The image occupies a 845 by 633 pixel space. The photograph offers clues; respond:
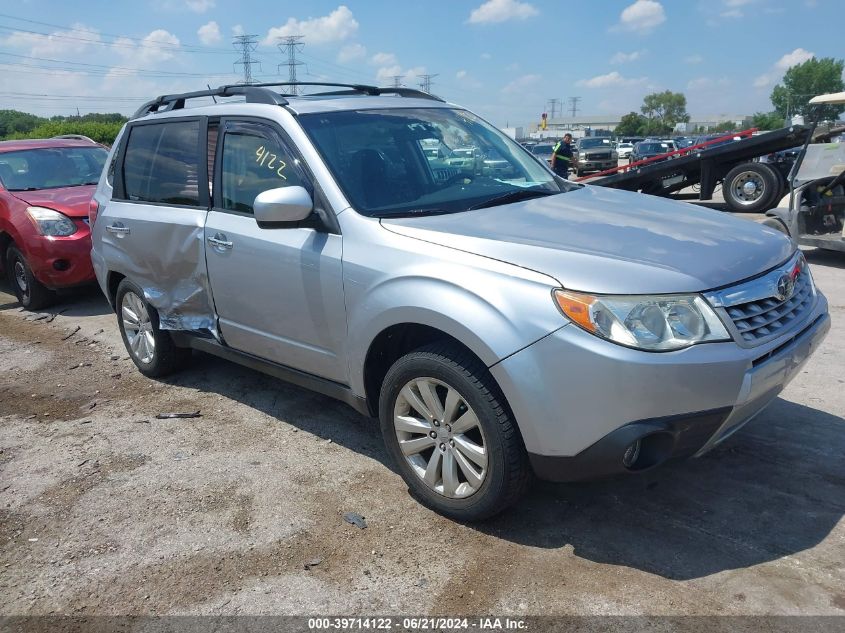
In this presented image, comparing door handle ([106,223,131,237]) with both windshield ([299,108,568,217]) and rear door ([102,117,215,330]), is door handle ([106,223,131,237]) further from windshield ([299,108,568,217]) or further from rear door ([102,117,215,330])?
windshield ([299,108,568,217])

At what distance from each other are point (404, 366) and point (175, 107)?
3107 mm

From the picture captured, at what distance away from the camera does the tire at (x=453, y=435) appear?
300 cm

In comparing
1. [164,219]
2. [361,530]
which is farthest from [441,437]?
[164,219]

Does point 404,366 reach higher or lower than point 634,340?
lower

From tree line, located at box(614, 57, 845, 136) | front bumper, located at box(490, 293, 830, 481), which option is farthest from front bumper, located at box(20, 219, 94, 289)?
tree line, located at box(614, 57, 845, 136)

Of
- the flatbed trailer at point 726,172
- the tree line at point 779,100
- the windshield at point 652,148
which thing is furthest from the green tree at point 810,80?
the flatbed trailer at point 726,172

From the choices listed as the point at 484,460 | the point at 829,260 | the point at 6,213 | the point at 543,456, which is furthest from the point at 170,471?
the point at 829,260

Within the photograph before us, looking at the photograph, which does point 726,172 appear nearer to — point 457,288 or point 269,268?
point 269,268

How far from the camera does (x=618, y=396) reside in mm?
2697

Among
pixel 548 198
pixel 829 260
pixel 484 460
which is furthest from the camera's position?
pixel 829 260

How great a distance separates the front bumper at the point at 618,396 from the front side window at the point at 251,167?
5.70 ft

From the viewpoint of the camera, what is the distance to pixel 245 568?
3.12 metres

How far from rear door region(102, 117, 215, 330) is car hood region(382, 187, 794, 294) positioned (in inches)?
65.7

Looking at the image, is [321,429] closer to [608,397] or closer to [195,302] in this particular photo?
[195,302]
